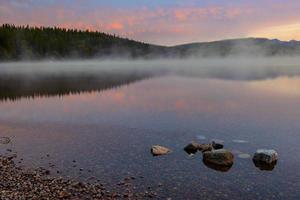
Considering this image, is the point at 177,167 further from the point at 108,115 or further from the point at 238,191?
the point at 108,115

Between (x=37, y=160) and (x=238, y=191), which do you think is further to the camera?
(x=37, y=160)

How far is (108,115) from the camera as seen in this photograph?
39469 mm

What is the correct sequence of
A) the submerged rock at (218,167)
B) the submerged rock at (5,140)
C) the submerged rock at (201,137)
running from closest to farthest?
the submerged rock at (218,167) < the submerged rock at (5,140) < the submerged rock at (201,137)

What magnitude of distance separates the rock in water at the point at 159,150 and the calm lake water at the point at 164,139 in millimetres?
556

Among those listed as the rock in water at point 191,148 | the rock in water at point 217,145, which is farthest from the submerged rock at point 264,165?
the rock in water at point 191,148

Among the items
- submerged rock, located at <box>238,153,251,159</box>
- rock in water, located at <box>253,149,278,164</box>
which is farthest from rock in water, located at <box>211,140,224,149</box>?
rock in water, located at <box>253,149,278,164</box>

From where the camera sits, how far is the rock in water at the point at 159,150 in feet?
77.2

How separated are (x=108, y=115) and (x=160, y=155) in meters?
17.3

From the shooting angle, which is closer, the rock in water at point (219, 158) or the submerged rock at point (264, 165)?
the submerged rock at point (264, 165)

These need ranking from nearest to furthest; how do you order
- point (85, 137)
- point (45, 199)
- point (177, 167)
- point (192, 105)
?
point (45, 199) → point (177, 167) → point (85, 137) → point (192, 105)

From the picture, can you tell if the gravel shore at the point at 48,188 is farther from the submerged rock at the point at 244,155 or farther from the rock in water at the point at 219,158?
the submerged rock at the point at 244,155

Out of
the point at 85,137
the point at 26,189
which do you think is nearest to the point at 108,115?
the point at 85,137

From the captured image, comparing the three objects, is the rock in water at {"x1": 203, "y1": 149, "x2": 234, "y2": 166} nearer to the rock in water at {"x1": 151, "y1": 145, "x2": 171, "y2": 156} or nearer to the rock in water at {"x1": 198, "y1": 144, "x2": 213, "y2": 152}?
the rock in water at {"x1": 198, "y1": 144, "x2": 213, "y2": 152}

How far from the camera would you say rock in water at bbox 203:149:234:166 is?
846 inches
